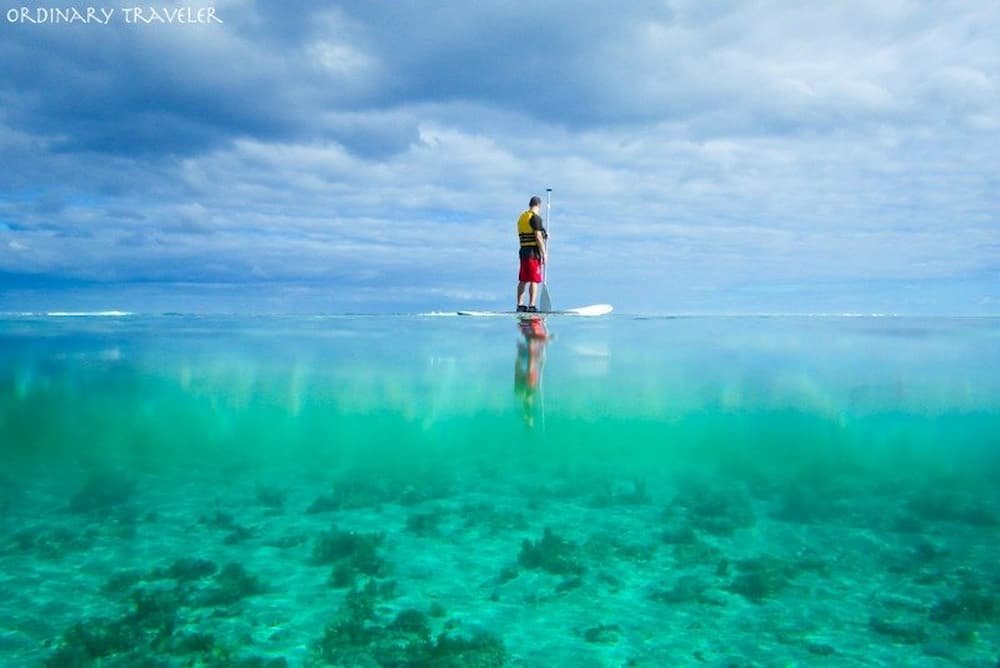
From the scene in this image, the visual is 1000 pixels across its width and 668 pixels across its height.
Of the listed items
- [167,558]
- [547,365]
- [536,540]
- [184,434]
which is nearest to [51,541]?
[167,558]

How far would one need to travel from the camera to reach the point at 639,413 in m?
13.3

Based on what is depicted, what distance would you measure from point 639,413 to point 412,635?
27.8ft

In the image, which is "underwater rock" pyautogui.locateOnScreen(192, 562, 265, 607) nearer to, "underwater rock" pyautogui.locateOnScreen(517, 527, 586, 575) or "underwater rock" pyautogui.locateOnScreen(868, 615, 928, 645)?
"underwater rock" pyautogui.locateOnScreen(517, 527, 586, 575)

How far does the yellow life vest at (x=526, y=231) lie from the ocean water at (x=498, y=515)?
7.41 metres

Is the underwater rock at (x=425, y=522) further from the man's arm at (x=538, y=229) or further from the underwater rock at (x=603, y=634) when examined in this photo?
the man's arm at (x=538, y=229)

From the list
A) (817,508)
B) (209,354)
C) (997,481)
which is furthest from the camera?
(209,354)

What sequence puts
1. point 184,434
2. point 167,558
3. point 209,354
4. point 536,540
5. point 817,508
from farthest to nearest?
point 209,354 → point 184,434 → point 817,508 → point 536,540 → point 167,558

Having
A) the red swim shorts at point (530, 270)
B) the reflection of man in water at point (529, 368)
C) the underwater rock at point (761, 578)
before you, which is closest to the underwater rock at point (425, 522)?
the reflection of man in water at point (529, 368)

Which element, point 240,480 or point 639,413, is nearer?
point 240,480

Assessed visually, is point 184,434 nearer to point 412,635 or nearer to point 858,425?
point 412,635

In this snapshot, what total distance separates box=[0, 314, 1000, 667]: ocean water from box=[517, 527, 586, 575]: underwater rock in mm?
30

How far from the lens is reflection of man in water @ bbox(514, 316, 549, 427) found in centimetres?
1320

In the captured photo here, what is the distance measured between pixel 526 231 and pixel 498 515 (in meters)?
16.8

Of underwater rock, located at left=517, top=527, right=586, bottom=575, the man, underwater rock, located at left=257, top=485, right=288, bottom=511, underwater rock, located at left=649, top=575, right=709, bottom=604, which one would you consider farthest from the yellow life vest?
underwater rock, located at left=649, top=575, right=709, bottom=604
